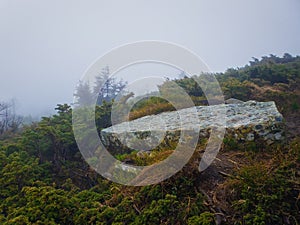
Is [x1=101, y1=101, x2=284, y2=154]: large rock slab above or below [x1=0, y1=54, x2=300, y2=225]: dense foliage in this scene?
above

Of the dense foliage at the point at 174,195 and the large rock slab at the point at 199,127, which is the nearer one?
the dense foliage at the point at 174,195

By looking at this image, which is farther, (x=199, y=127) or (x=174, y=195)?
(x=199, y=127)

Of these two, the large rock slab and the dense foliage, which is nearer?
the dense foliage

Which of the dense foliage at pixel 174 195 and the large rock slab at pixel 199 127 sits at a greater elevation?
the large rock slab at pixel 199 127

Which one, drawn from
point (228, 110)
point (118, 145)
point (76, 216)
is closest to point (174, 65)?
point (228, 110)

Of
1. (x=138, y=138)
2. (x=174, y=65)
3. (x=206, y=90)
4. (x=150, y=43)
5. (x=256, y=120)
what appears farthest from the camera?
(x=206, y=90)

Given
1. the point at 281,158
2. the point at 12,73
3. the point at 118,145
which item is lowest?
the point at 281,158

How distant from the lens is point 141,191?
11.5 feet

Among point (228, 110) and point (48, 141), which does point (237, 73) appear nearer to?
point (228, 110)

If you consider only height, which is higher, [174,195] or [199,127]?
[199,127]

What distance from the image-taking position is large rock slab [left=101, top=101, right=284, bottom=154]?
4383mm

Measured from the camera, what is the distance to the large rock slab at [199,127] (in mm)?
4383

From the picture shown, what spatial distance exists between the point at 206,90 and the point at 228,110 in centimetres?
251

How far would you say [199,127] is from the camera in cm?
476
